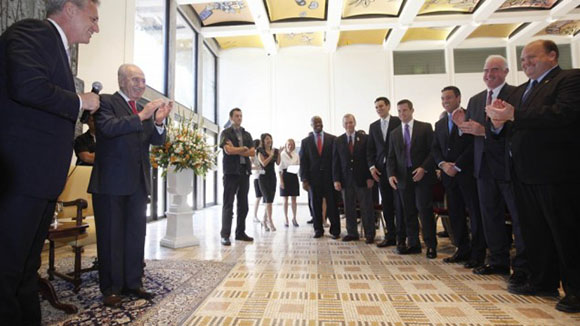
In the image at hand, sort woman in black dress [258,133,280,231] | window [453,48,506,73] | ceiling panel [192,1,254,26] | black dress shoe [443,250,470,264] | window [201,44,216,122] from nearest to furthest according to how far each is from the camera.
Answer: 1. black dress shoe [443,250,470,264]
2. woman in black dress [258,133,280,231]
3. ceiling panel [192,1,254,26]
4. window [201,44,216,122]
5. window [453,48,506,73]

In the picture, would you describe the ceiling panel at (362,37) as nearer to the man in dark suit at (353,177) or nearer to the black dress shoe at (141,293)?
the man in dark suit at (353,177)

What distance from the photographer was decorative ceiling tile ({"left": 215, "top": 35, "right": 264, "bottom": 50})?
1060 centimetres

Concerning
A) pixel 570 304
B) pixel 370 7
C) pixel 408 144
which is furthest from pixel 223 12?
pixel 570 304

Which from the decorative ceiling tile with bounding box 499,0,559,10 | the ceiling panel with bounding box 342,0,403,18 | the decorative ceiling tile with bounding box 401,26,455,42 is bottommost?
the decorative ceiling tile with bounding box 499,0,559,10

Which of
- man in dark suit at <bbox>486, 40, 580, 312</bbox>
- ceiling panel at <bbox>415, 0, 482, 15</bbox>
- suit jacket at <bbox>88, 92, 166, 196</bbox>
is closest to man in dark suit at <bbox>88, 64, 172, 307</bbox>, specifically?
suit jacket at <bbox>88, 92, 166, 196</bbox>

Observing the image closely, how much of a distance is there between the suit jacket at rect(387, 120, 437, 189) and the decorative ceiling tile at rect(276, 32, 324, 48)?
8055 mm

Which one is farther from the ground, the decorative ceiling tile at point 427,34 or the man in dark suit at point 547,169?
the decorative ceiling tile at point 427,34

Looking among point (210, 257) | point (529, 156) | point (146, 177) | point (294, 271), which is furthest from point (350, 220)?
point (146, 177)

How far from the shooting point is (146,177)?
2.13 m

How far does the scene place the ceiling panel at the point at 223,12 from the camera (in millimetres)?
8500

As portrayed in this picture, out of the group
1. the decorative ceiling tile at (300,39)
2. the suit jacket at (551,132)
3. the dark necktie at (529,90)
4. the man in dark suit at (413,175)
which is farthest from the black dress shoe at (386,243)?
the decorative ceiling tile at (300,39)

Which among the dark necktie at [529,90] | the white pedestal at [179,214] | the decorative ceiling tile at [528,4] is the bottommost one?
the white pedestal at [179,214]

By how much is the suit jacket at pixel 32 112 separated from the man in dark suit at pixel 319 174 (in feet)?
10.7

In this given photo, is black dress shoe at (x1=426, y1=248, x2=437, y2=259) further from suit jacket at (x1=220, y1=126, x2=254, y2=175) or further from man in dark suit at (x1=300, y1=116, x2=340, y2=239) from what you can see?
suit jacket at (x1=220, y1=126, x2=254, y2=175)
